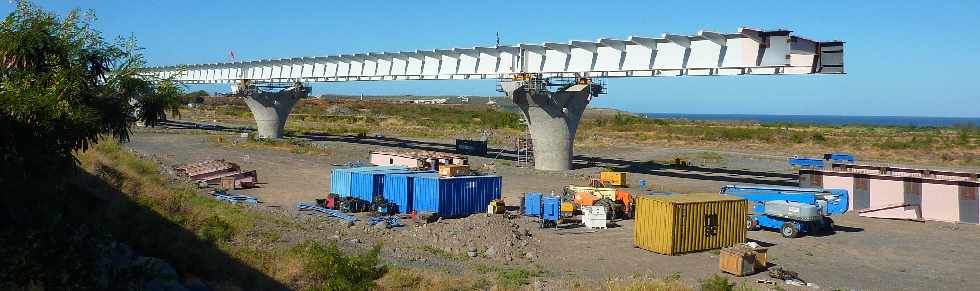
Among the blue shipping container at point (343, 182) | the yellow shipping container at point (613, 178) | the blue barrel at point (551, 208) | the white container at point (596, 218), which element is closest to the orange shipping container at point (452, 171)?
the blue shipping container at point (343, 182)

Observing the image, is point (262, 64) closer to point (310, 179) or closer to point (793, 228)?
point (310, 179)

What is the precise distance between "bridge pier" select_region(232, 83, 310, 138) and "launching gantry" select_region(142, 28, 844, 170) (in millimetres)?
1851

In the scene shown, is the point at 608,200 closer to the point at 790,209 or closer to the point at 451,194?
the point at 451,194

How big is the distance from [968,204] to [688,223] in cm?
1591

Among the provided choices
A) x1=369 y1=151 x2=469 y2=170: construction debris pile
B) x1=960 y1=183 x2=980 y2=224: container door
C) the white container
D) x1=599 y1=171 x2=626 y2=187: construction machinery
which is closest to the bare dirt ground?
the white container

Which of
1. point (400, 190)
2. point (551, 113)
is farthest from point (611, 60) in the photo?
point (400, 190)

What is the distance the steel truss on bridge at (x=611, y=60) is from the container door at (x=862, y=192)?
245 inches

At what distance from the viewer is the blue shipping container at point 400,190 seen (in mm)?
Answer: 29000

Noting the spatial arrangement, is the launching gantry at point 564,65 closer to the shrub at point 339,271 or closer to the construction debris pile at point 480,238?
the construction debris pile at point 480,238

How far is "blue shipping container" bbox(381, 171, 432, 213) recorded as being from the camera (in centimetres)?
2900

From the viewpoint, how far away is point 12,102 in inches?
419

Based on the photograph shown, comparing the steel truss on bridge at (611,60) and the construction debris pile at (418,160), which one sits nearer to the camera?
the steel truss on bridge at (611,60)

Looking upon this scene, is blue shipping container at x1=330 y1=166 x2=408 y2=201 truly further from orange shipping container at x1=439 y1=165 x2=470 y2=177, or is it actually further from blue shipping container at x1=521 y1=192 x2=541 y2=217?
blue shipping container at x1=521 y1=192 x2=541 y2=217

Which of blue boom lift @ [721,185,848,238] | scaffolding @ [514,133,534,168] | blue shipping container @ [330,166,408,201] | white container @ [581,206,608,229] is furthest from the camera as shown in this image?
scaffolding @ [514,133,534,168]
